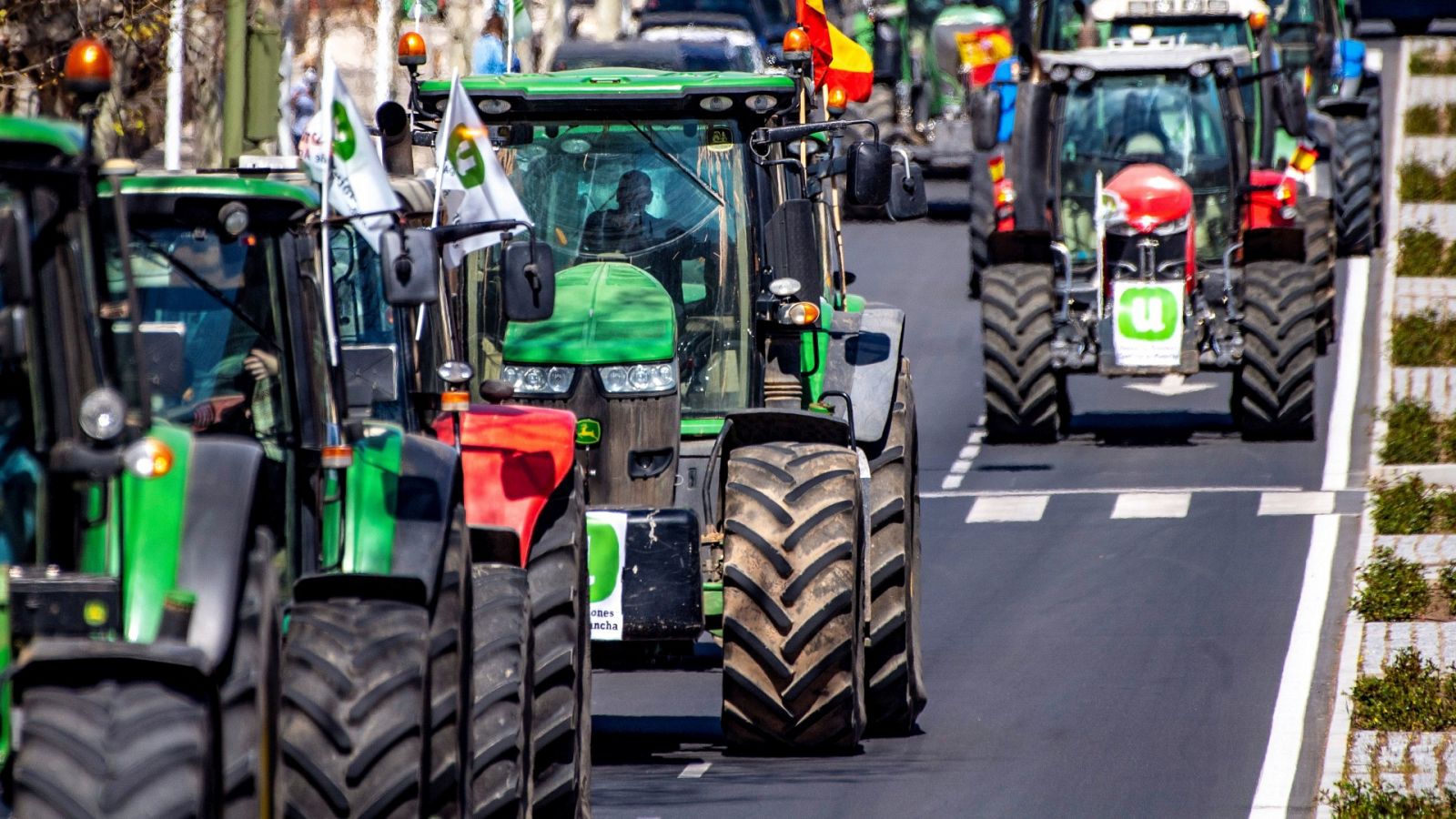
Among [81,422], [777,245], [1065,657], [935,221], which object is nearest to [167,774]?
[81,422]

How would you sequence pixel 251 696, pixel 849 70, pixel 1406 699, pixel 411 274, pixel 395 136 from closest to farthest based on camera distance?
pixel 251 696 → pixel 411 274 → pixel 395 136 → pixel 1406 699 → pixel 849 70

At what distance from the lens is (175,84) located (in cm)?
1596

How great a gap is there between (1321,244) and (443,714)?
1771 cm

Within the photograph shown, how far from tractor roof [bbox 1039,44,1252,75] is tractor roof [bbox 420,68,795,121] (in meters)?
Answer: 10.7

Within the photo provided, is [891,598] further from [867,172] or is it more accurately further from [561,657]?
[561,657]

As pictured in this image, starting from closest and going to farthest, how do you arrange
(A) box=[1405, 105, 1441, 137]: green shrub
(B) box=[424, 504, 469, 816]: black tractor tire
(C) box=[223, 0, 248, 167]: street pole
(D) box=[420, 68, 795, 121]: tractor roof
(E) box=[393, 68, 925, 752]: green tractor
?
(B) box=[424, 504, 469, 816]: black tractor tire < (E) box=[393, 68, 925, 752]: green tractor < (D) box=[420, 68, 795, 121]: tractor roof < (C) box=[223, 0, 248, 167]: street pole < (A) box=[1405, 105, 1441, 137]: green shrub

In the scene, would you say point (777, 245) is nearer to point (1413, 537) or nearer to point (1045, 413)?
point (1413, 537)

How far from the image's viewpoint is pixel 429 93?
1135 cm

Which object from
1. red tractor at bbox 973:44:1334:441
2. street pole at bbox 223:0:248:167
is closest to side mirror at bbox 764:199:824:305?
street pole at bbox 223:0:248:167

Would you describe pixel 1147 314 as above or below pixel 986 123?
below

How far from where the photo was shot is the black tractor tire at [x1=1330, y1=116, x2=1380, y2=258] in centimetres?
2747

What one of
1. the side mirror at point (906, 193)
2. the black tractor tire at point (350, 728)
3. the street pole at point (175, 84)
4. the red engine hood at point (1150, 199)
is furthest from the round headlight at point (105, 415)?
the red engine hood at point (1150, 199)

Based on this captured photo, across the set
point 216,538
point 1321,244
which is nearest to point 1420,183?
point 1321,244

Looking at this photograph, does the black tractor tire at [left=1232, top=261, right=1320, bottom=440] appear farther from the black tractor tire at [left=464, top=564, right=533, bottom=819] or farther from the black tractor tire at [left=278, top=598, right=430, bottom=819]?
the black tractor tire at [left=278, top=598, right=430, bottom=819]
